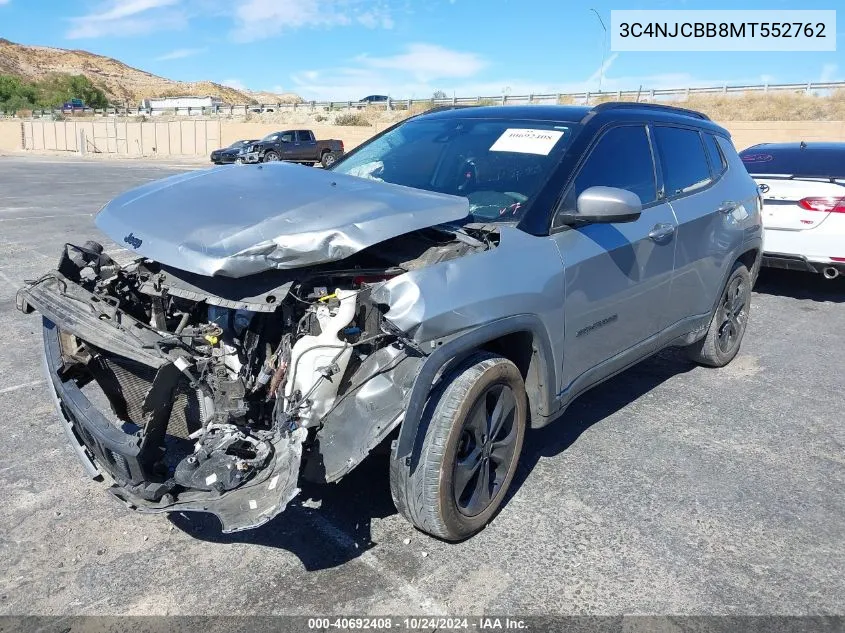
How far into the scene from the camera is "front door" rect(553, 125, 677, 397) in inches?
134

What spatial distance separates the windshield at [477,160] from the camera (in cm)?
355

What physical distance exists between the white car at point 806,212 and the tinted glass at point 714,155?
2.02 metres

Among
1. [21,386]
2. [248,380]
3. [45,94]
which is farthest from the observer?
[45,94]

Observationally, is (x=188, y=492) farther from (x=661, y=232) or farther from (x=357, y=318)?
(x=661, y=232)

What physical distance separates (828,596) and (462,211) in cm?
219

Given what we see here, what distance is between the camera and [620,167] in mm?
3871

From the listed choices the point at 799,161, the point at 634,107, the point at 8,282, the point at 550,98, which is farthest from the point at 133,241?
the point at 550,98

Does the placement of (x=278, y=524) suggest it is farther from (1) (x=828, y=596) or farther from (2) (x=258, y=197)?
(1) (x=828, y=596)

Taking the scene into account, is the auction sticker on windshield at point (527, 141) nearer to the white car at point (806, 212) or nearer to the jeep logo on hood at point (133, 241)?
the jeep logo on hood at point (133, 241)

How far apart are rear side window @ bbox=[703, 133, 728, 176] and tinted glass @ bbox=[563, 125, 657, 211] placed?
99 centimetres

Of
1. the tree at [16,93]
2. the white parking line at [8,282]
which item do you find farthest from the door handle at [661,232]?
the tree at [16,93]

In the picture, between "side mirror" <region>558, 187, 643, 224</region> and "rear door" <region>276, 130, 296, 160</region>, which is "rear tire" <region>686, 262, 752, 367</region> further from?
Answer: "rear door" <region>276, 130, 296, 160</region>

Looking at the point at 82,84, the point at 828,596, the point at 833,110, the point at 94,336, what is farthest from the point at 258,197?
the point at 82,84

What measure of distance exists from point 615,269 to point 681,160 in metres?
1.31
